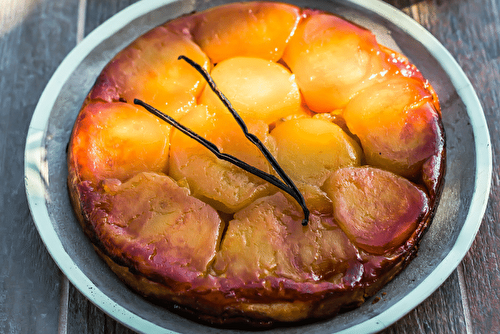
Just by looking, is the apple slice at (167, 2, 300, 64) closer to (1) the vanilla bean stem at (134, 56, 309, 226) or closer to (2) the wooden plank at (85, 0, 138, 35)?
(1) the vanilla bean stem at (134, 56, 309, 226)

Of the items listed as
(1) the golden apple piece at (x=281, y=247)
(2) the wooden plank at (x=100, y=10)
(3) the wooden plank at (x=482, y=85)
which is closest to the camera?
(1) the golden apple piece at (x=281, y=247)

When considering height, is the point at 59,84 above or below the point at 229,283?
above

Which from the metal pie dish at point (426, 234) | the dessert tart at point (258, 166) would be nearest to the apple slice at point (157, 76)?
the dessert tart at point (258, 166)

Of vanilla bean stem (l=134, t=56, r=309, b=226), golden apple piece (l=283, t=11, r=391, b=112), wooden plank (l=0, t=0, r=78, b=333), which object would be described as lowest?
wooden plank (l=0, t=0, r=78, b=333)

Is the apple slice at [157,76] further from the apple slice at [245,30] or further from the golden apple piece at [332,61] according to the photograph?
the golden apple piece at [332,61]

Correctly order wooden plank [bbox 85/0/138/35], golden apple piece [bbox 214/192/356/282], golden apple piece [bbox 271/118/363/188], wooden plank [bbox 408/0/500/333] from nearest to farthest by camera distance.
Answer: golden apple piece [bbox 214/192/356/282]
golden apple piece [bbox 271/118/363/188]
wooden plank [bbox 408/0/500/333]
wooden plank [bbox 85/0/138/35]

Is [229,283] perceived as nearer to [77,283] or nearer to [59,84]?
[77,283]

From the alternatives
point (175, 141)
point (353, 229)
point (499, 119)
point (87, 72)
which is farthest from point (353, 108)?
point (87, 72)

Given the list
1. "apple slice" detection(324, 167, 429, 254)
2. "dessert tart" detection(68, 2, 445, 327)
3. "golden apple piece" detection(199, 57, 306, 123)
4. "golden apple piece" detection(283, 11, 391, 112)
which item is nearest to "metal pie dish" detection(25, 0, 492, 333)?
"dessert tart" detection(68, 2, 445, 327)
